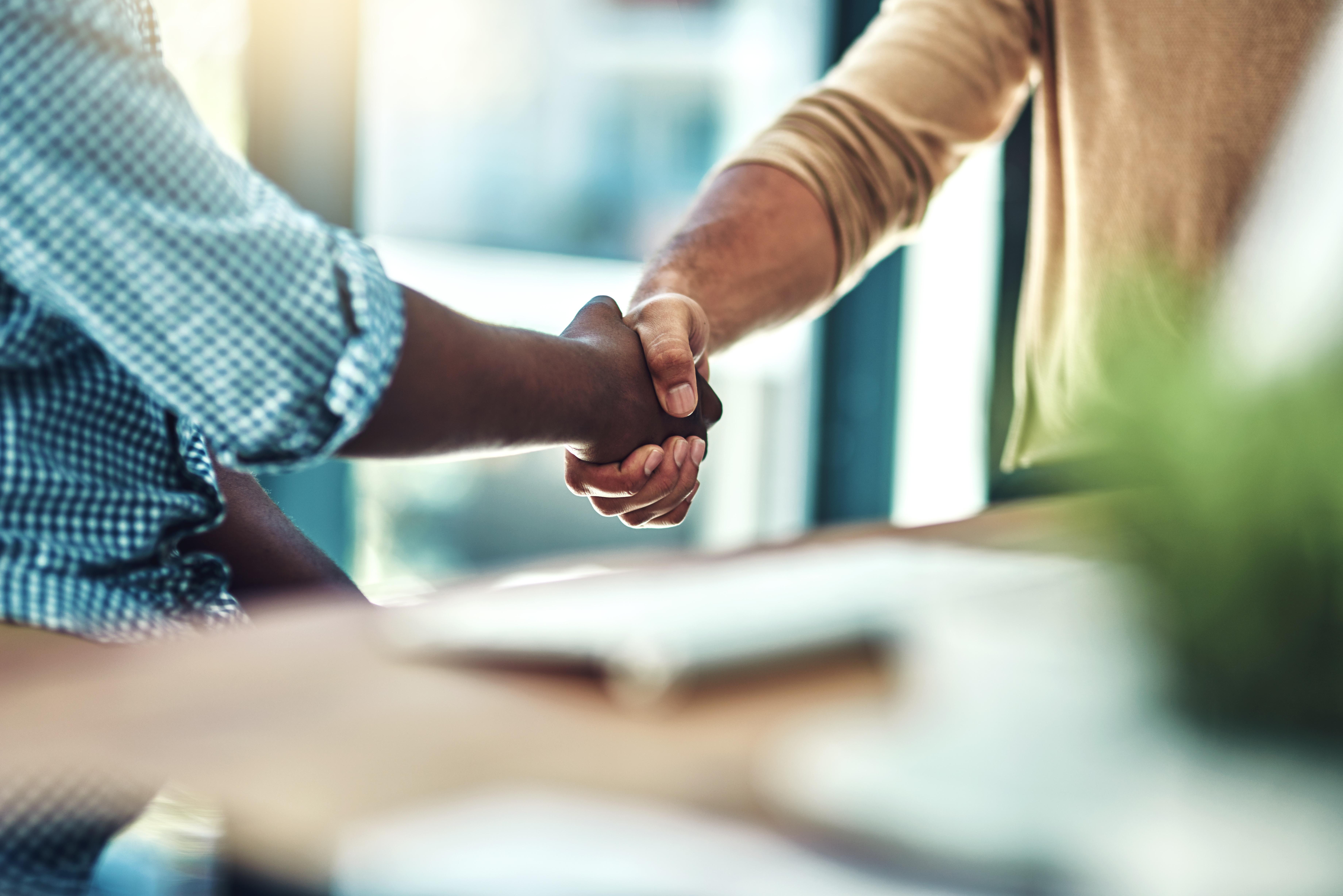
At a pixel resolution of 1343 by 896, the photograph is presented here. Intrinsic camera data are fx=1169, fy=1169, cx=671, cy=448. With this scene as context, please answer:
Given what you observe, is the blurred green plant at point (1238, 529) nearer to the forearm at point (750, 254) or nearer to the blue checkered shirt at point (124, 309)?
the blue checkered shirt at point (124, 309)

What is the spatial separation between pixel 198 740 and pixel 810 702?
0.87 ft

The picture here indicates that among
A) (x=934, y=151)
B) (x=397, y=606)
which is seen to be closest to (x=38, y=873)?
(x=397, y=606)

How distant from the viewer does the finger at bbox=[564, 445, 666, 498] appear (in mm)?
1188

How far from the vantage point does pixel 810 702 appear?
0.54m

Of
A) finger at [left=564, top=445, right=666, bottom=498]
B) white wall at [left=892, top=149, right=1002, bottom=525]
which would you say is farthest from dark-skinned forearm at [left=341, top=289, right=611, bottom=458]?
white wall at [left=892, top=149, right=1002, bottom=525]

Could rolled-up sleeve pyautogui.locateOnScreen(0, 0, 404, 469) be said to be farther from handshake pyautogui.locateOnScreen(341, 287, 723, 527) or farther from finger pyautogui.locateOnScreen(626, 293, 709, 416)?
finger pyautogui.locateOnScreen(626, 293, 709, 416)

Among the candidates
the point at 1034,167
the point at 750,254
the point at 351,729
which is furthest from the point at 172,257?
the point at 1034,167

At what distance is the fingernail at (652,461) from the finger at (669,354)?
4 centimetres

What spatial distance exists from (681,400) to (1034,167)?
31.9 inches

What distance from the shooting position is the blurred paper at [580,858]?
0.38 metres

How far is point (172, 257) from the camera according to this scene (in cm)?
71

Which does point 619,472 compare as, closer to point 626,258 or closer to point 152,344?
point 152,344

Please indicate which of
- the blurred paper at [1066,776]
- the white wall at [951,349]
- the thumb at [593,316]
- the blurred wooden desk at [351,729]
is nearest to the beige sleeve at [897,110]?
the thumb at [593,316]

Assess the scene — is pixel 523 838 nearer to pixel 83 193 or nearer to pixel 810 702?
pixel 810 702
